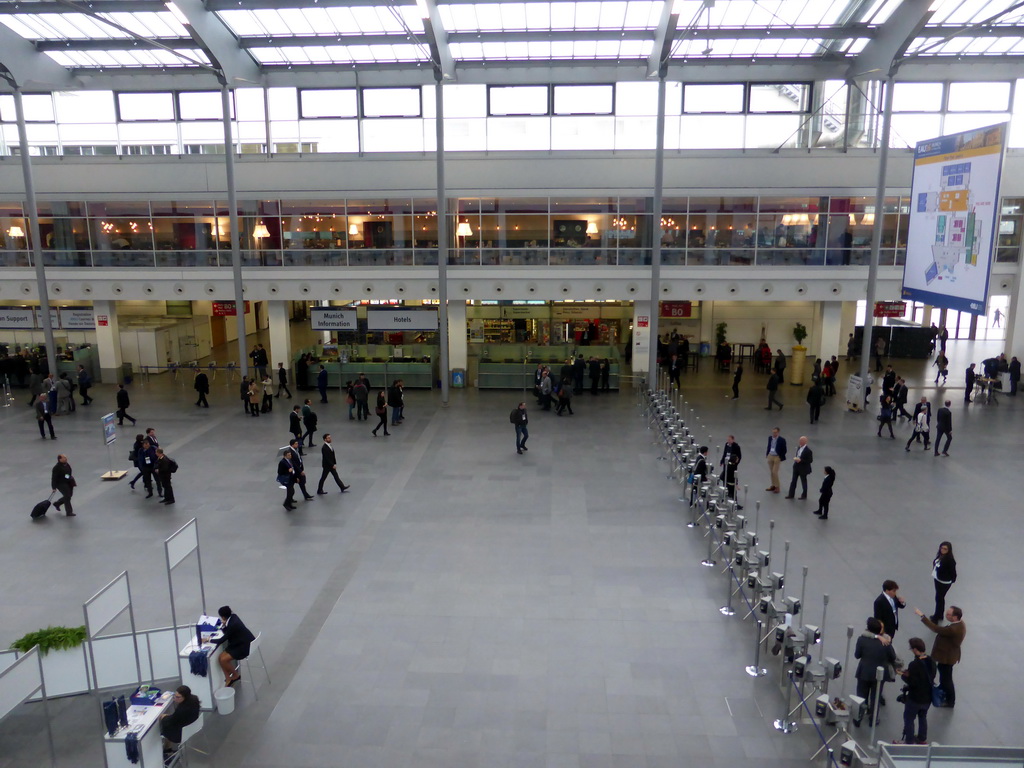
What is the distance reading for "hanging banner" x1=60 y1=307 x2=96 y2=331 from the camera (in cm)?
2559

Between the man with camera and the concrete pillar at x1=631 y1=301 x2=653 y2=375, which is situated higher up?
the concrete pillar at x1=631 y1=301 x2=653 y2=375

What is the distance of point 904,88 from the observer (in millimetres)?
24547

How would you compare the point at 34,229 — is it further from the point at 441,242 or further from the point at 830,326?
the point at 830,326

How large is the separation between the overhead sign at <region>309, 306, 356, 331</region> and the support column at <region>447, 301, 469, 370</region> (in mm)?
3194

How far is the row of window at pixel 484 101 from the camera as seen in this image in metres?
24.3

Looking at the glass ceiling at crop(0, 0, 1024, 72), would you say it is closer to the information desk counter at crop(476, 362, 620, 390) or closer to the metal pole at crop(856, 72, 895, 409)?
the metal pole at crop(856, 72, 895, 409)

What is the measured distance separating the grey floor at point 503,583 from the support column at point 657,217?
5356mm

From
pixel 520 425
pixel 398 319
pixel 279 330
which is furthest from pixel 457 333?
pixel 520 425

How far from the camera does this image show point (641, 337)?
80.4 ft

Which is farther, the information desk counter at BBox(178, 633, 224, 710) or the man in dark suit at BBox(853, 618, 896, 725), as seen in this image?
the information desk counter at BBox(178, 633, 224, 710)

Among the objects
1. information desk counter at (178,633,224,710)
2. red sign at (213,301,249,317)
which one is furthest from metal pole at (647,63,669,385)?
information desk counter at (178,633,224,710)

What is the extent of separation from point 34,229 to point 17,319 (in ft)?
12.8

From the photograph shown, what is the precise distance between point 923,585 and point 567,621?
17.3 ft

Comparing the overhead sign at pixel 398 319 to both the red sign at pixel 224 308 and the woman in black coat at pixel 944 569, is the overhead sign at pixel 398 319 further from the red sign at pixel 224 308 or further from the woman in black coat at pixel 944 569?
the woman in black coat at pixel 944 569
